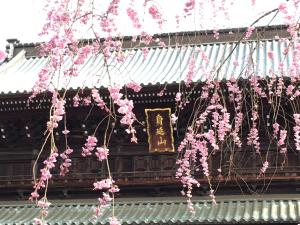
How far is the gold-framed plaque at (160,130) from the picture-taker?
379 inches

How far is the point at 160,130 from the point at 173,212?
62.8 inches

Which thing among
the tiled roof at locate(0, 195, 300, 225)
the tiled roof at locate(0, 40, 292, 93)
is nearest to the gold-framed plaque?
the tiled roof at locate(0, 195, 300, 225)

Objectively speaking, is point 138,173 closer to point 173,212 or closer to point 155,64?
point 173,212

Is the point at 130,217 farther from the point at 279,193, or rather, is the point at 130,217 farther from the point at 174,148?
the point at 279,193

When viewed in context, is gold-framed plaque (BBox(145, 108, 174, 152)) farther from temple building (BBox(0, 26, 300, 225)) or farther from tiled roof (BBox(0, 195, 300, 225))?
tiled roof (BBox(0, 195, 300, 225))

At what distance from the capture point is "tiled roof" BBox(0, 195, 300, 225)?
830 centimetres

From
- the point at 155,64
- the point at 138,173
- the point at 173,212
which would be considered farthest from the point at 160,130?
the point at 155,64

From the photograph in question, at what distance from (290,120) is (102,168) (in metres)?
3.49

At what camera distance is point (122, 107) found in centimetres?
475

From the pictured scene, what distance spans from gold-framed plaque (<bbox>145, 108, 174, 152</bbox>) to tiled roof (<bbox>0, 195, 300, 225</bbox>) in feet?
3.18

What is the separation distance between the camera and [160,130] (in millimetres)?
9695

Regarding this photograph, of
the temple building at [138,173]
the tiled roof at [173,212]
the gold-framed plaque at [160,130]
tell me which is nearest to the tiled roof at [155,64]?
the temple building at [138,173]

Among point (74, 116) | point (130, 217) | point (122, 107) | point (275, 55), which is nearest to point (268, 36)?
point (275, 55)

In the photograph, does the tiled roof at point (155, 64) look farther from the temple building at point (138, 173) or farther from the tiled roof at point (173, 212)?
the tiled roof at point (173, 212)
